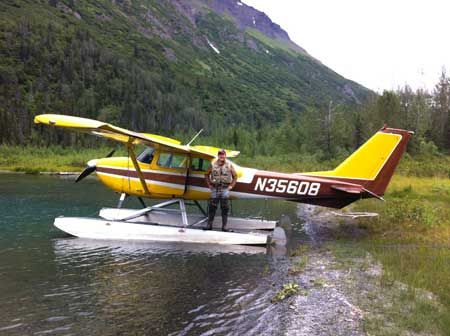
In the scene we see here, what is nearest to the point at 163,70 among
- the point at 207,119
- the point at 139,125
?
the point at 207,119

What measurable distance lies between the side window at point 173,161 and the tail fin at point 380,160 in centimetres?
501

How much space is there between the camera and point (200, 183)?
13977 mm

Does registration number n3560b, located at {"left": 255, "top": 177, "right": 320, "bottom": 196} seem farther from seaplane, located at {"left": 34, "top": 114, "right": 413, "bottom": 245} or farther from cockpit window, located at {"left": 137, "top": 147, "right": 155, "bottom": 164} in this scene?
cockpit window, located at {"left": 137, "top": 147, "right": 155, "bottom": 164}

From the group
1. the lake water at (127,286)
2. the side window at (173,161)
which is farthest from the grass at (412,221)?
the side window at (173,161)

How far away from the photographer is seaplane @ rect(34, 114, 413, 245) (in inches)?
512

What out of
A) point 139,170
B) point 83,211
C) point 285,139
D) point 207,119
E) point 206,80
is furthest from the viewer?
point 206,80

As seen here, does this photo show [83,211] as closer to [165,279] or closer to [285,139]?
[165,279]

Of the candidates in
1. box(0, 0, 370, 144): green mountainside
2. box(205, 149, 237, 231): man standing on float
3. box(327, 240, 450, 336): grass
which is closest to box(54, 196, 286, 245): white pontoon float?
box(205, 149, 237, 231): man standing on float

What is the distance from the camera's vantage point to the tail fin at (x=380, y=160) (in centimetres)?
1355

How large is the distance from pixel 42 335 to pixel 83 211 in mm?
12202

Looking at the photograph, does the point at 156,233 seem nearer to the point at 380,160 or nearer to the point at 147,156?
the point at 147,156

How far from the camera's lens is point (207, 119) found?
130 m

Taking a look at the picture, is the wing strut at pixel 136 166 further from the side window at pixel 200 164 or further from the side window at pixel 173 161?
the side window at pixel 200 164

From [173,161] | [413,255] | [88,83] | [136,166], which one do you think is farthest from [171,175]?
[88,83]
